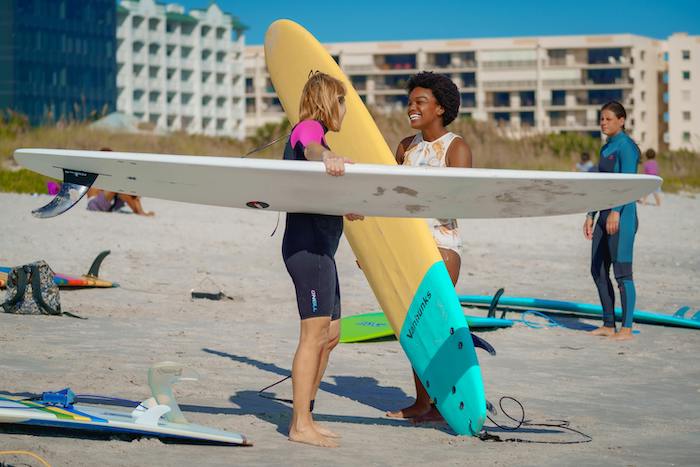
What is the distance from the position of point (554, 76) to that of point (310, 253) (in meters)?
99.6

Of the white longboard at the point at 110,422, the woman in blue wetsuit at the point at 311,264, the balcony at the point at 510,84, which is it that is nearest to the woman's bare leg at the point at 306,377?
the woman in blue wetsuit at the point at 311,264

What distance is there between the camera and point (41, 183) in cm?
1820

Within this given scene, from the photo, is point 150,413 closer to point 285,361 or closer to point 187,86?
point 285,361

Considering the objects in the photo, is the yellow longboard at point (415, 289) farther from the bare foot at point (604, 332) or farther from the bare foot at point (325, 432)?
the bare foot at point (604, 332)

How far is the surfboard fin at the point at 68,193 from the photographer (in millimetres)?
4387

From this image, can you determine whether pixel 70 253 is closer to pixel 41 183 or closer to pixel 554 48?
pixel 41 183

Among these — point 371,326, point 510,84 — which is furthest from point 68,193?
point 510,84

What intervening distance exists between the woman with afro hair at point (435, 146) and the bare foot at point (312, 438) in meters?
0.75

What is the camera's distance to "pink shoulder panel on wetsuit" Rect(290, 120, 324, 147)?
14.9 feet

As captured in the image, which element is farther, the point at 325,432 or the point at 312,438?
the point at 325,432

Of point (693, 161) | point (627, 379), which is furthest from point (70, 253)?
point (693, 161)

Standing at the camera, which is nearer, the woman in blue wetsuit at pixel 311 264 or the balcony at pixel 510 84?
the woman in blue wetsuit at pixel 311 264

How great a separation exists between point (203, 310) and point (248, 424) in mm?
3911

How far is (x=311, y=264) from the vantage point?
4.57m
